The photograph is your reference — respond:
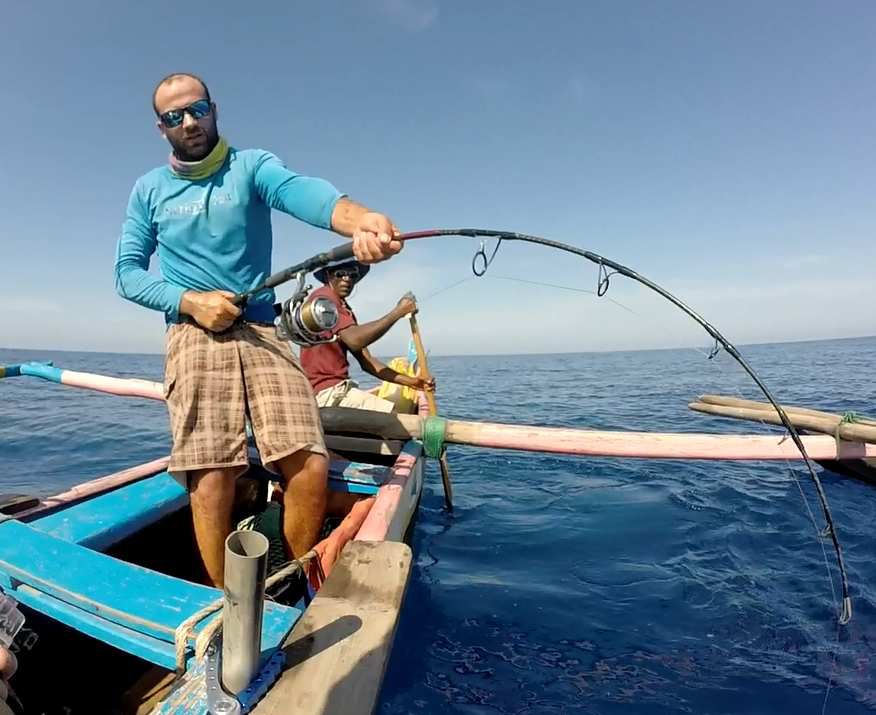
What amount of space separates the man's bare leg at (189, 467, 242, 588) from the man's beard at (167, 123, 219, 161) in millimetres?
1913

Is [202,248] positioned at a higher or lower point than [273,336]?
higher

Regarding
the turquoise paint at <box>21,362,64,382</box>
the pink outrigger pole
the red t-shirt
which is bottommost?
the pink outrigger pole

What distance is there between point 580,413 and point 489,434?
904 centimetres

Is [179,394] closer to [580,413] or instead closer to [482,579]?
[482,579]

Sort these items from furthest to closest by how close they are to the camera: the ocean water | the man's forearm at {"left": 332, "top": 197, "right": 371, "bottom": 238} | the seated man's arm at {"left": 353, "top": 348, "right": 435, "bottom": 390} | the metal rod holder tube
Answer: the seated man's arm at {"left": 353, "top": 348, "right": 435, "bottom": 390}, the ocean water, the man's forearm at {"left": 332, "top": 197, "right": 371, "bottom": 238}, the metal rod holder tube

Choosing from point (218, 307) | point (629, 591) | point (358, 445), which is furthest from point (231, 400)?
point (629, 591)

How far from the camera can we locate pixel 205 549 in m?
2.65

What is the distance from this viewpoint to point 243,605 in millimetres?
1286

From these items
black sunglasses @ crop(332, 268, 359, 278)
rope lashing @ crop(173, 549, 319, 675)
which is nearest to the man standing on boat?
rope lashing @ crop(173, 549, 319, 675)

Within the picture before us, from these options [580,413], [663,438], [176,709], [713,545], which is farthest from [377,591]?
[580,413]

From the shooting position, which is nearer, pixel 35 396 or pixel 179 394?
pixel 179 394

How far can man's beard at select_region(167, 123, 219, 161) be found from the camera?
9.25 ft

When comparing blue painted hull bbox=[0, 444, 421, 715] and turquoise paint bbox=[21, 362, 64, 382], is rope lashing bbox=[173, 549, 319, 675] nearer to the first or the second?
blue painted hull bbox=[0, 444, 421, 715]

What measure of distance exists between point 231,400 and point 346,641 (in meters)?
1.70
